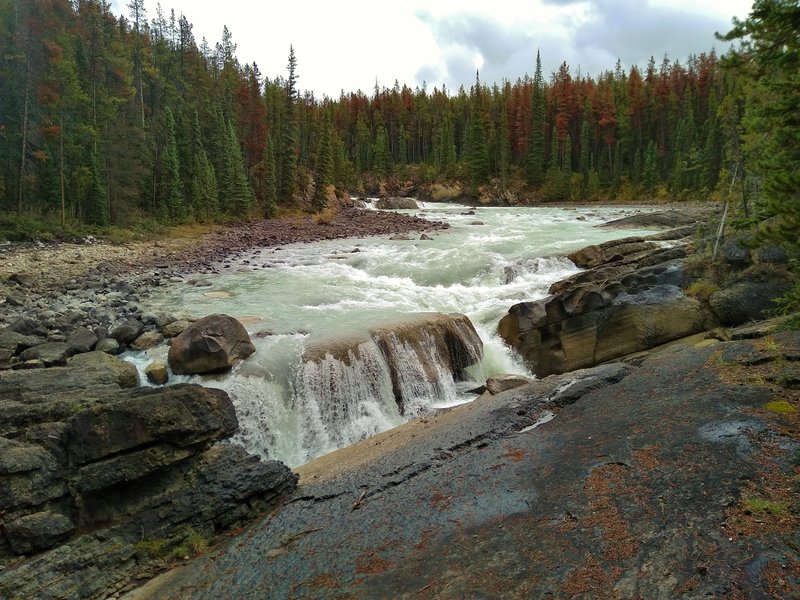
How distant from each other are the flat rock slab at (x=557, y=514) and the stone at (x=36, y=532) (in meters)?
1.29

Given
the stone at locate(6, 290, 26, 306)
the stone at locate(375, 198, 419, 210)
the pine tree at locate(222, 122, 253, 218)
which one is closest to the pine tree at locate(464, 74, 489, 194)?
the stone at locate(375, 198, 419, 210)

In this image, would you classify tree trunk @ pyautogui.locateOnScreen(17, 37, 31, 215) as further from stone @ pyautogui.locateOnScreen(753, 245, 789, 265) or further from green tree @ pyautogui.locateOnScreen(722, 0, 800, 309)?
stone @ pyautogui.locateOnScreen(753, 245, 789, 265)

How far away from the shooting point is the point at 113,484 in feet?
22.4

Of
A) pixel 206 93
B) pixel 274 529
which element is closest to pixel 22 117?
pixel 206 93

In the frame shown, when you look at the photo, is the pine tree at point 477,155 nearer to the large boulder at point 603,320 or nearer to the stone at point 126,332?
the large boulder at point 603,320

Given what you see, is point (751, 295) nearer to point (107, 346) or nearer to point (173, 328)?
point (173, 328)

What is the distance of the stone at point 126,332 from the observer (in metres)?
15.2

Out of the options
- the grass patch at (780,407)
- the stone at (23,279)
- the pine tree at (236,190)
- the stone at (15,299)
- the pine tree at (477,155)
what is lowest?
the grass patch at (780,407)

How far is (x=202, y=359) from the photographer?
13039mm

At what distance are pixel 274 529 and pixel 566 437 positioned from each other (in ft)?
16.0

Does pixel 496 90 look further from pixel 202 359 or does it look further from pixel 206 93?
pixel 202 359

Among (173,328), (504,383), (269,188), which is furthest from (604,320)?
(269,188)

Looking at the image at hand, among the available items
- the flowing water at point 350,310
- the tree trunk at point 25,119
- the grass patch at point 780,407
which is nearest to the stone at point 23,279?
the flowing water at point 350,310

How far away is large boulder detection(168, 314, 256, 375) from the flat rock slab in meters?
5.01
